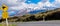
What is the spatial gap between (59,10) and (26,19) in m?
7.25

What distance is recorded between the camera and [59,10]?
43.3 meters

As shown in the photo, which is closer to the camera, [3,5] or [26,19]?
[3,5]

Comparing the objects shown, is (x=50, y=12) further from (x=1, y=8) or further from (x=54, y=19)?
(x=1, y=8)

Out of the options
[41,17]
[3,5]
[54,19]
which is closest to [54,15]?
[54,19]

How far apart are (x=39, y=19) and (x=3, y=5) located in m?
29.9

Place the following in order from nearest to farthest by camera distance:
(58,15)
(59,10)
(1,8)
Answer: (1,8) < (58,15) < (59,10)

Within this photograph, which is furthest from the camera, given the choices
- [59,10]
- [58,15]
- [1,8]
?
[59,10]

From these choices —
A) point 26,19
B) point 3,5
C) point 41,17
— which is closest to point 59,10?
point 41,17

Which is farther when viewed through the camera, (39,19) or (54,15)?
(39,19)

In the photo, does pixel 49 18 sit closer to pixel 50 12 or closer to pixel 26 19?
pixel 50 12

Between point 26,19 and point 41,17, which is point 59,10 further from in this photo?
point 26,19

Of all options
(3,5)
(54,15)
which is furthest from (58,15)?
(3,5)

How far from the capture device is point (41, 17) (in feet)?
147

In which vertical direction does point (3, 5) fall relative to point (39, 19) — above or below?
above
